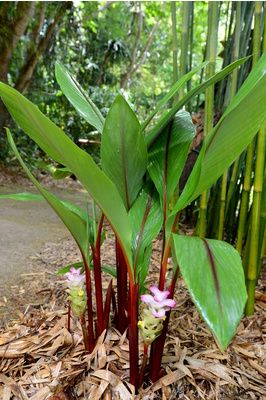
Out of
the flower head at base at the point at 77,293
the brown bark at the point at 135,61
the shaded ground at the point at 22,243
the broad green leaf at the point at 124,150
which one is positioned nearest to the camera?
the broad green leaf at the point at 124,150

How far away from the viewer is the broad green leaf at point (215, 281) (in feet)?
1.18

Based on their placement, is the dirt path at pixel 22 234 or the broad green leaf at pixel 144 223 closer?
the broad green leaf at pixel 144 223

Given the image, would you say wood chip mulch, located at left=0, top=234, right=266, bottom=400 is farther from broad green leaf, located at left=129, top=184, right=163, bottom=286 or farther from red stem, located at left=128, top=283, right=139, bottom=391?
broad green leaf, located at left=129, top=184, right=163, bottom=286

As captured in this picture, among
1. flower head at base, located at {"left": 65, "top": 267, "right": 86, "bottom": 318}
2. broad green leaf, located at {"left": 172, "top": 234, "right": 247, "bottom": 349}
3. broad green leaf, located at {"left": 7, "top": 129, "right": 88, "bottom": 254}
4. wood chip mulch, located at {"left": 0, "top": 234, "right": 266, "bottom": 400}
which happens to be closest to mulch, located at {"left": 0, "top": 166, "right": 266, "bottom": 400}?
wood chip mulch, located at {"left": 0, "top": 234, "right": 266, "bottom": 400}

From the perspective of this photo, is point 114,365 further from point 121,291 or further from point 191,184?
point 191,184

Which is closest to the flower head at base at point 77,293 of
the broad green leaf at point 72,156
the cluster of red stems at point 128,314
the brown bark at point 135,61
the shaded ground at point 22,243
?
the cluster of red stems at point 128,314

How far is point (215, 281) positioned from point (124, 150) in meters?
0.25

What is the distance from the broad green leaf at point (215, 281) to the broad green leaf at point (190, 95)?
211 millimetres

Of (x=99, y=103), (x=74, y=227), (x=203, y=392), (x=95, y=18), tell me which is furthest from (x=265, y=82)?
(x=95, y=18)

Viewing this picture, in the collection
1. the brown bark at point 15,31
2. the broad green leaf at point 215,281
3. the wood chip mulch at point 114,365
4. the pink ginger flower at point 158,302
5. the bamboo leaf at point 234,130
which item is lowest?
the wood chip mulch at point 114,365

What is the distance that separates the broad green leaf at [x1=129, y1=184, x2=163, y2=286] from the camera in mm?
573

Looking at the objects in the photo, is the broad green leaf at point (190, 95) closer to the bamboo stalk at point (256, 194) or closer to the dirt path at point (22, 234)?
→ the bamboo stalk at point (256, 194)

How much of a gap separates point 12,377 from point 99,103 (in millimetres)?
4811

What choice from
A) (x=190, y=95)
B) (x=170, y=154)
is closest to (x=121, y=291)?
(x=170, y=154)
